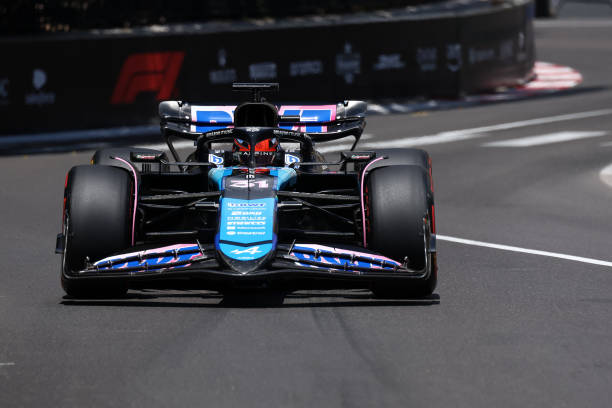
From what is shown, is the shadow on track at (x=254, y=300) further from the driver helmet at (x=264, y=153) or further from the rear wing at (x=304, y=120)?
the rear wing at (x=304, y=120)

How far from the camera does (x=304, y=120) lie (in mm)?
11484

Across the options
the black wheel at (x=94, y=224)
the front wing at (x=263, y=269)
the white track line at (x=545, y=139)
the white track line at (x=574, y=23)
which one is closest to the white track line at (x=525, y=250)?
the front wing at (x=263, y=269)

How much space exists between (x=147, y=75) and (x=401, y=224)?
1391cm

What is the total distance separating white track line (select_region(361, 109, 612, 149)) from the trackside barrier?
9.51ft

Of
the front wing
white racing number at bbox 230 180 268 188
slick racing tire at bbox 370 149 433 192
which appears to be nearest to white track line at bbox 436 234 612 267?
slick racing tire at bbox 370 149 433 192

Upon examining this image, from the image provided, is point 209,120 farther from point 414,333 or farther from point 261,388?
point 261,388

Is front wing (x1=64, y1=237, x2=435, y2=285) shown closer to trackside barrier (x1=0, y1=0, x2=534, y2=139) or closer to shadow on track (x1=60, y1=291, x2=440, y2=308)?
shadow on track (x1=60, y1=291, x2=440, y2=308)

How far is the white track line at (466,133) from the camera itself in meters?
20.2

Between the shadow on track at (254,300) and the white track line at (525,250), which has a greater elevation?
the shadow on track at (254,300)

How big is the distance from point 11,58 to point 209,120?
10.2 metres

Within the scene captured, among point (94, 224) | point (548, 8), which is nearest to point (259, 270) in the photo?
point (94, 224)

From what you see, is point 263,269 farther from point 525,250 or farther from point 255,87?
point 525,250

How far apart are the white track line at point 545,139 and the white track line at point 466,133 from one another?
0.73 metres

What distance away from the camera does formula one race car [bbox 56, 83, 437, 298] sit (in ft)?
27.8
